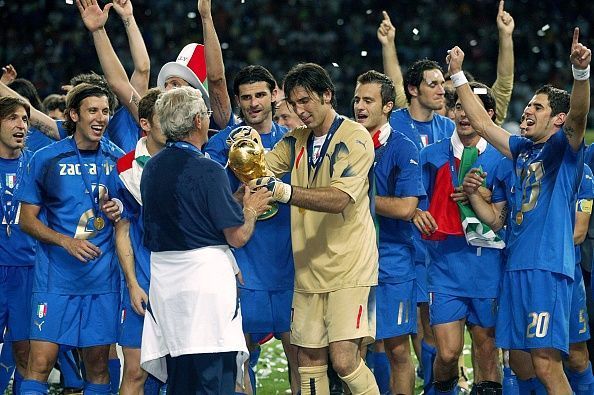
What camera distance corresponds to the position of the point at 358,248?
5988 millimetres

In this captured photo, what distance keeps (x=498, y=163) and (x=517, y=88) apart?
15326 millimetres

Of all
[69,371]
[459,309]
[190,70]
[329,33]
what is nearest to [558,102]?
[459,309]

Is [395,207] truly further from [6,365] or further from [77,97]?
[6,365]

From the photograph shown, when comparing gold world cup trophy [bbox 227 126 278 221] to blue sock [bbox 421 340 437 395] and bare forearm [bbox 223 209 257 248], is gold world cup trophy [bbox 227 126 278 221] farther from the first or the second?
blue sock [bbox 421 340 437 395]

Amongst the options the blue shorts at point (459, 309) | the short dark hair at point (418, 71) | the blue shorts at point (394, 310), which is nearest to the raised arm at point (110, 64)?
the blue shorts at point (394, 310)

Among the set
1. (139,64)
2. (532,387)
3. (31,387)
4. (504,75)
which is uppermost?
(504,75)

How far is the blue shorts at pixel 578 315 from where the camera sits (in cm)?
650

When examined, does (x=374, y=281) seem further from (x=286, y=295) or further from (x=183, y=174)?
(x=183, y=174)

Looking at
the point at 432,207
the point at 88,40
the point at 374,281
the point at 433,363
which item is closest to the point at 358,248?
the point at 374,281

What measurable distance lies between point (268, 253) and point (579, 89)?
7.00 feet

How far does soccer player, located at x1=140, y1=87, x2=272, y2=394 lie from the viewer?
17.2ft

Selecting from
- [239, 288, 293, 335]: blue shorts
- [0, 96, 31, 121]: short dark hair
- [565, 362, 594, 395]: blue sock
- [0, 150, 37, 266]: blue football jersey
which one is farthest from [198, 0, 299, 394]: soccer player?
[565, 362, 594, 395]: blue sock

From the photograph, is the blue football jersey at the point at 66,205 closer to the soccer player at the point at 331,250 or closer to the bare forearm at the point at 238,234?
the soccer player at the point at 331,250

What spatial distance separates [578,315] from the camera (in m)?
6.51
